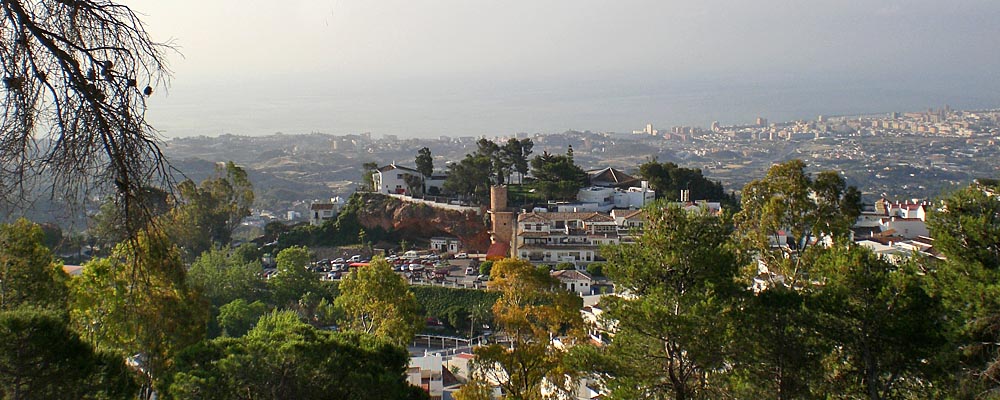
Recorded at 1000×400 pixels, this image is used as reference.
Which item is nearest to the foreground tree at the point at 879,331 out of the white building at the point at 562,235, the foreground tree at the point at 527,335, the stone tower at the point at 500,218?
the foreground tree at the point at 527,335

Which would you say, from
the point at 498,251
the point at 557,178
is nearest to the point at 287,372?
the point at 498,251

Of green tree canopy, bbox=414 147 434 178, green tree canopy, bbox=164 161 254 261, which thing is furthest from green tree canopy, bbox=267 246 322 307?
green tree canopy, bbox=414 147 434 178

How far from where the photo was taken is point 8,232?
7.72 metres

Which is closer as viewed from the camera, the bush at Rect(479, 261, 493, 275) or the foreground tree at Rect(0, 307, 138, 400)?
the foreground tree at Rect(0, 307, 138, 400)

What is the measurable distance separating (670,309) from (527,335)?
358 cm

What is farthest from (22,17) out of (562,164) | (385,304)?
(562,164)

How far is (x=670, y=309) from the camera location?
680 cm

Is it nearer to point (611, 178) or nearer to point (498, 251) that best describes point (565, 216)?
point (498, 251)

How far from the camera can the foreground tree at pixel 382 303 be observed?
10406 mm

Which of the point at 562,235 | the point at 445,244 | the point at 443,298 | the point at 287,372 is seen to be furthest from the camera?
the point at 445,244

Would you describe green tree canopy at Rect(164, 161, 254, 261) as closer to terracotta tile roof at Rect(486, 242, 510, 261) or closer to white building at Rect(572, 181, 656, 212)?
terracotta tile roof at Rect(486, 242, 510, 261)

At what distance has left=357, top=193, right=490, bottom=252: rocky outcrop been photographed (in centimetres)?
2619

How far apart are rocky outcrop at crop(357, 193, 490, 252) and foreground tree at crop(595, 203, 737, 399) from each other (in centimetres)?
1891

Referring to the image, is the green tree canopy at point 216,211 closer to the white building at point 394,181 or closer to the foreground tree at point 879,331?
the white building at point 394,181
